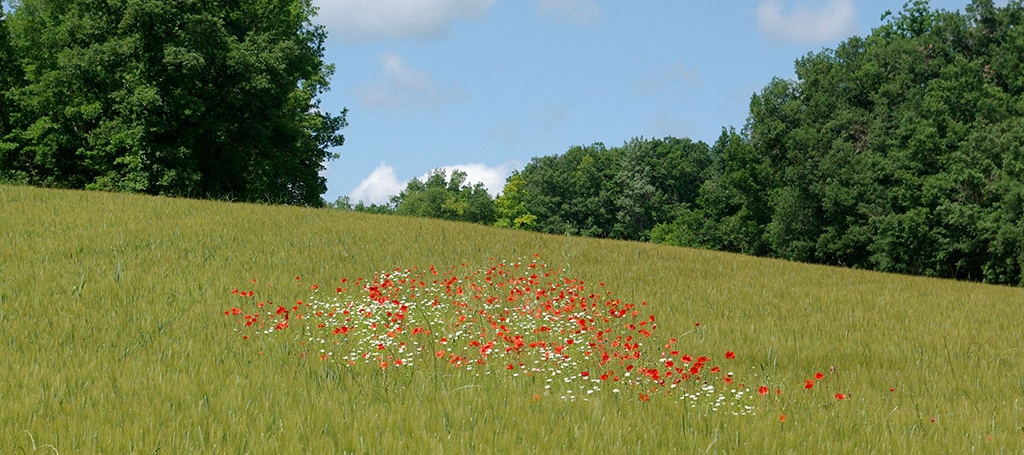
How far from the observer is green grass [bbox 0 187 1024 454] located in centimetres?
520

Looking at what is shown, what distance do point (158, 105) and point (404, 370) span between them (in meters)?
25.8

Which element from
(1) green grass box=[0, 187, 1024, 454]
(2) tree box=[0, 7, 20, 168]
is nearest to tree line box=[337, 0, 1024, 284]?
A: (1) green grass box=[0, 187, 1024, 454]

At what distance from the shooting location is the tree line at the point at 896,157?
34.9 metres

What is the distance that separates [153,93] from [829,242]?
112 ft

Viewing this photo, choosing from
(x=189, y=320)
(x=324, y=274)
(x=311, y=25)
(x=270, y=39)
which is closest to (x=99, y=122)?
(x=270, y=39)

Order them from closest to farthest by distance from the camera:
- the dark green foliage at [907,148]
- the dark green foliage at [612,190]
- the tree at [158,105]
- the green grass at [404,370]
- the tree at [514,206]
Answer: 1. the green grass at [404,370]
2. the tree at [158,105]
3. the dark green foliage at [907,148]
4. the dark green foliage at [612,190]
5. the tree at [514,206]

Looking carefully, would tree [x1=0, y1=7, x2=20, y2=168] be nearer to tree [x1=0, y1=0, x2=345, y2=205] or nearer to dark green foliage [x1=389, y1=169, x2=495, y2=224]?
tree [x1=0, y1=0, x2=345, y2=205]

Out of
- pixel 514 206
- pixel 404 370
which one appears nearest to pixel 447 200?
pixel 514 206

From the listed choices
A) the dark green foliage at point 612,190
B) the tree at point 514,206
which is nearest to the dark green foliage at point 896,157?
the dark green foliage at point 612,190

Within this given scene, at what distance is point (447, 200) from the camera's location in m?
99.2

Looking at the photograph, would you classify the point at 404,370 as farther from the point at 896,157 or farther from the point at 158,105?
the point at 896,157

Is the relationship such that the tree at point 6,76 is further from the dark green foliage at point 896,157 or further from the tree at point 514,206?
the tree at point 514,206

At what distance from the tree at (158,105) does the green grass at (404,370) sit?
13.6m

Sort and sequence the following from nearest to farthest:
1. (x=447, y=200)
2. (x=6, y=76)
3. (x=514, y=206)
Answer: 1. (x=6, y=76)
2. (x=514, y=206)
3. (x=447, y=200)
